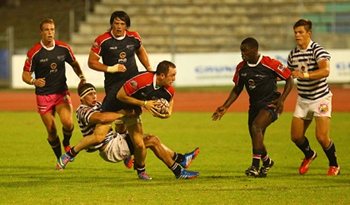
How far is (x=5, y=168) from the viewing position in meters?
15.6

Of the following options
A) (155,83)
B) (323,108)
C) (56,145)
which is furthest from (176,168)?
(56,145)

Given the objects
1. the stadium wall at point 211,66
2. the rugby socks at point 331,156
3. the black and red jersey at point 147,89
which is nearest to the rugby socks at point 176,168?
the black and red jersey at point 147,89

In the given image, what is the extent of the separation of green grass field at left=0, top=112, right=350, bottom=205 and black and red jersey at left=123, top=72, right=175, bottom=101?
47.6 inches

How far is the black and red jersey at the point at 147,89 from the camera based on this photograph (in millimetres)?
12859

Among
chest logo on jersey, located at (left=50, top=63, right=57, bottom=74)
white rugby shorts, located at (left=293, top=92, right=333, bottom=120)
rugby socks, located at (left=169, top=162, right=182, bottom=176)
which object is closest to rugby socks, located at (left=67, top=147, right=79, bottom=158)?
rugby socks, located at (left=169, top=162, right=182, bottom=176)

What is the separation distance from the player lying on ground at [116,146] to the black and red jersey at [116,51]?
823 mm

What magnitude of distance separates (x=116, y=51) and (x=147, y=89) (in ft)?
8.07

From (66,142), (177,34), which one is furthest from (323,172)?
(177,34)

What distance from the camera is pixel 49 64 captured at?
16.0m

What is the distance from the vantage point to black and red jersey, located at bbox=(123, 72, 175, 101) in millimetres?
12859

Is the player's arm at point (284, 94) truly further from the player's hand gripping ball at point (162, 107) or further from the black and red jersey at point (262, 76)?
the player's hand gripping ball at point (162, 107)

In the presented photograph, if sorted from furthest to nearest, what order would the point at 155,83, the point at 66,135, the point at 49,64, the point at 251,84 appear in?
the point at 66,135 < the point at 49,64 < the point at 251,84 < the point at 155,83

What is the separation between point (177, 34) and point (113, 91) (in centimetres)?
3151

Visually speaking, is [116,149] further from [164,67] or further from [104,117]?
[164,67]
